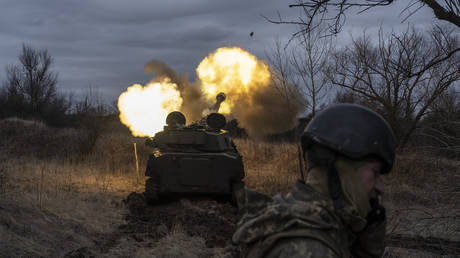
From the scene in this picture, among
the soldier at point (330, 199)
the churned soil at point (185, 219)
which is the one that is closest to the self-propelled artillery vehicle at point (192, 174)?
the churned soil at point (185, 219)

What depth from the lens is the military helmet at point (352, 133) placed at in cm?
181

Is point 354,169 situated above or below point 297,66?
below

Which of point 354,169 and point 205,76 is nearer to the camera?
point 354,169

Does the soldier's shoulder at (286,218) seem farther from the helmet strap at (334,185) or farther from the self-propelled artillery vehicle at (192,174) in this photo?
the self-propelled artillery vehicle at (192,174)

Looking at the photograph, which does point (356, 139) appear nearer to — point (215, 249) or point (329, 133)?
point (329, 133)

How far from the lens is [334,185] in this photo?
1742 millimetres

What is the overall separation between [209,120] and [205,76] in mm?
7831

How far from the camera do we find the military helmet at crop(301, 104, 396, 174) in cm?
181

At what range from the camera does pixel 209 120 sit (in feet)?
45.2

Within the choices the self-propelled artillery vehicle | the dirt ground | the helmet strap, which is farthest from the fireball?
the helmet strap

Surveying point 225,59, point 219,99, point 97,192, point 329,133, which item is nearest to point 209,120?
point 219,99

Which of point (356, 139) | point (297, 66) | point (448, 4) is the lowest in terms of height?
point (356, 139)

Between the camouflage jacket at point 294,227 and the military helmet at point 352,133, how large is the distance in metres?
0.22

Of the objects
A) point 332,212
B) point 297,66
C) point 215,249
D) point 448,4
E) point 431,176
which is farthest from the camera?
point 431,176
